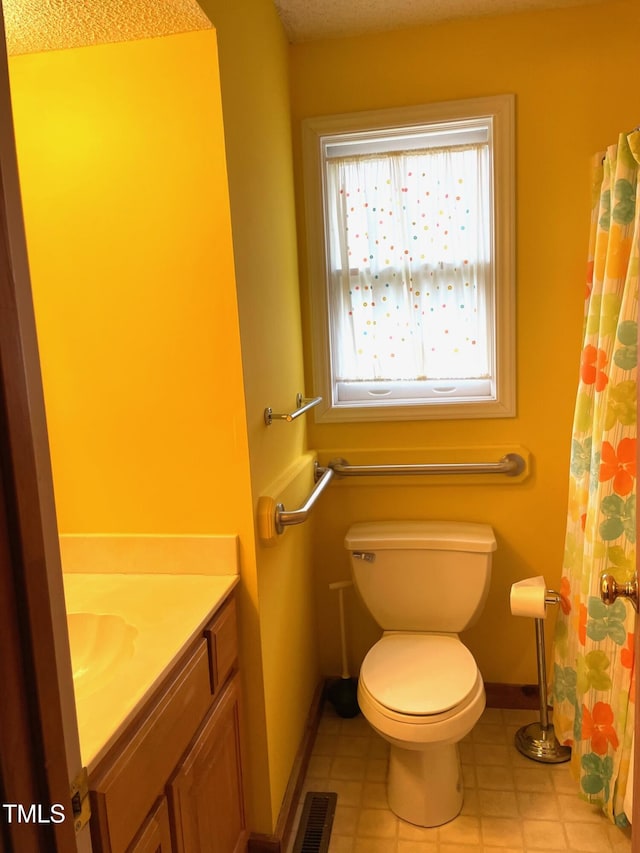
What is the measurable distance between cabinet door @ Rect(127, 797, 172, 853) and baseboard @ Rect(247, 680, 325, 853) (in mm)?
604

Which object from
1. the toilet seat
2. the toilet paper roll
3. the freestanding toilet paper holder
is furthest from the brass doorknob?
the freestanding toilet paper holder

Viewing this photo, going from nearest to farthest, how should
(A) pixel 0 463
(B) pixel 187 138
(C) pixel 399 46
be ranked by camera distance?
(A) pixel 0 463, (B) pixel 187 138, (C) pixel 399 46

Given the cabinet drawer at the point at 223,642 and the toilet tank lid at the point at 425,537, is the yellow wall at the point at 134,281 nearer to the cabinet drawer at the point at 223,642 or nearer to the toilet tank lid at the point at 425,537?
the cabinet drawer at the point at 223,642

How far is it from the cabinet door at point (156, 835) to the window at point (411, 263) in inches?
57.5

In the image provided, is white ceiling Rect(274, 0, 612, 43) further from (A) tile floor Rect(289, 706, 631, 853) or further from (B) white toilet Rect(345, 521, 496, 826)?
(A) tile floor Rect(289, 706, 631, 853)

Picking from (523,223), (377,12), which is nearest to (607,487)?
(523,223)

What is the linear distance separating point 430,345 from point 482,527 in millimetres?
697

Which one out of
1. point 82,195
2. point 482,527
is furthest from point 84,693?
point 482,527

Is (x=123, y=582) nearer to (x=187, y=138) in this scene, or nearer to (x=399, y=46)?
(x=187, y=138)

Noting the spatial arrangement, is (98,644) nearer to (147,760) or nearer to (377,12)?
(147,760)

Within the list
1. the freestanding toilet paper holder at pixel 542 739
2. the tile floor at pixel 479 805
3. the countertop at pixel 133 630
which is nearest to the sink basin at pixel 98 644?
the countertop at pixel 133 630

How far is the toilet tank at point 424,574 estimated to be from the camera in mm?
2143

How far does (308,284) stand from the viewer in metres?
2.31

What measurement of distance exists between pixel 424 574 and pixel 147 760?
4.18 ft
